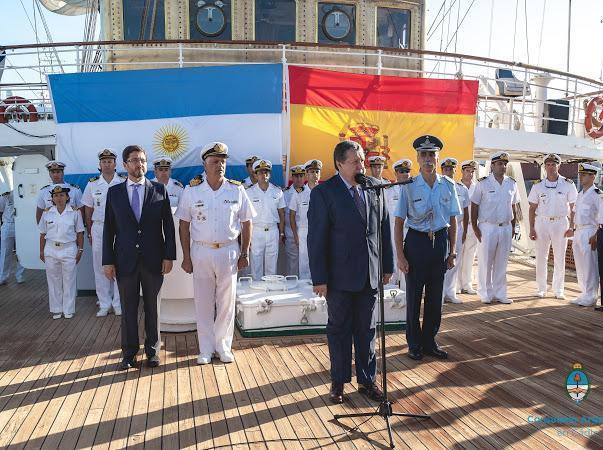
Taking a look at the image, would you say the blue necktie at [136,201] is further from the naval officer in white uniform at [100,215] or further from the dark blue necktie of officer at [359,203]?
the naval officer in white uniform at [100,215]

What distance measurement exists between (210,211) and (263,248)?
292 centimetres

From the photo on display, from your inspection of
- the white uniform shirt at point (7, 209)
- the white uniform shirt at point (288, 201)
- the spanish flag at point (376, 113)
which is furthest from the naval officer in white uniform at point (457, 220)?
the white uniform shirt at point (7, 209)

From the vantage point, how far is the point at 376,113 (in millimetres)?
7941

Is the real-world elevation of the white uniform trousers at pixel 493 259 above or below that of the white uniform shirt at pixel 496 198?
below

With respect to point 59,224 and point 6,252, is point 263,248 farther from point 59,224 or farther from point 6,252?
point 6,252

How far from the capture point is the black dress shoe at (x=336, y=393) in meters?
3.62

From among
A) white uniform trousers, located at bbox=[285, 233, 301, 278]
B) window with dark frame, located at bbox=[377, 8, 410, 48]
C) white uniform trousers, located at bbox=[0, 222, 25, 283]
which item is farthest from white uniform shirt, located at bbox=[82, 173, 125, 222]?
window with dark frame, located at bbox=[377, 8, 410, 48]

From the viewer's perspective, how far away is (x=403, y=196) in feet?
14.7

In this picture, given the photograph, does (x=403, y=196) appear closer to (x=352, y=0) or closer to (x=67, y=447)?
(x=67, y=447)

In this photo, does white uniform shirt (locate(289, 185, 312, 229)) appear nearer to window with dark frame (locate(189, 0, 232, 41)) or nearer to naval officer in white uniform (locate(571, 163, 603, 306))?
window with dark frame (locate(189, 0, 232, 41))

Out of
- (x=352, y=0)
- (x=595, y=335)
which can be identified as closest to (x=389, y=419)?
(x=595, y=335)

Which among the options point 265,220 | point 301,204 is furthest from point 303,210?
point 265,220

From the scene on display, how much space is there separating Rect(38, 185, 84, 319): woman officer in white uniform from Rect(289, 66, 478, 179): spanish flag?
3.05m

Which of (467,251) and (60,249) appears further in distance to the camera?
(467,251)
